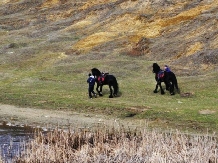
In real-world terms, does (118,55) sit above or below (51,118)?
above

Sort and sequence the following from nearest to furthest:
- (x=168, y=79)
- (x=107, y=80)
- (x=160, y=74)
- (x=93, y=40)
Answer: (x=107, y=80), (x=168, y=79), (x=160, y=74), (x=93, y=40)

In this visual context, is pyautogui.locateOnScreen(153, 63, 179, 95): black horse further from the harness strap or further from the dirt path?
the dirt path

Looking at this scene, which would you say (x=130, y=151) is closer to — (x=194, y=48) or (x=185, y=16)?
(x=194, y=48)

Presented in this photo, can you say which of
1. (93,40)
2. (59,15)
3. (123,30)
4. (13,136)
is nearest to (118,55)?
(93,40)

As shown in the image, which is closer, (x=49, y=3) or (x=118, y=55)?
(x=118, y=55)

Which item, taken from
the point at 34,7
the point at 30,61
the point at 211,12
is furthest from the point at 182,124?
the point at 34,7

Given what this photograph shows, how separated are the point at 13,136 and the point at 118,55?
108ft

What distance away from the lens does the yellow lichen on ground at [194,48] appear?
55.2m

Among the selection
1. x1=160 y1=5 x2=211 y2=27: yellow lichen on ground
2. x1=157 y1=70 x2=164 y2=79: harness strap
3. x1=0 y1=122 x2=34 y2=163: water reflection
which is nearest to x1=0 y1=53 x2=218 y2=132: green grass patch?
x1=157 y1=70 x2=164 y2=79: harness strap

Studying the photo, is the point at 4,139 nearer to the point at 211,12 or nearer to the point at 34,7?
the point at 211,12

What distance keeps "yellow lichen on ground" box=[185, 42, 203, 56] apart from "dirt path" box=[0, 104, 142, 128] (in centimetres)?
2392

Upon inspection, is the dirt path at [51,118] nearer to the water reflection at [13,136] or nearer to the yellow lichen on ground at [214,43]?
the water reflection at [13,136]

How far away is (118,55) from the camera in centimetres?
5997

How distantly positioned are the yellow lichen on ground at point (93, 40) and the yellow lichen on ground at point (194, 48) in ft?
49.0
